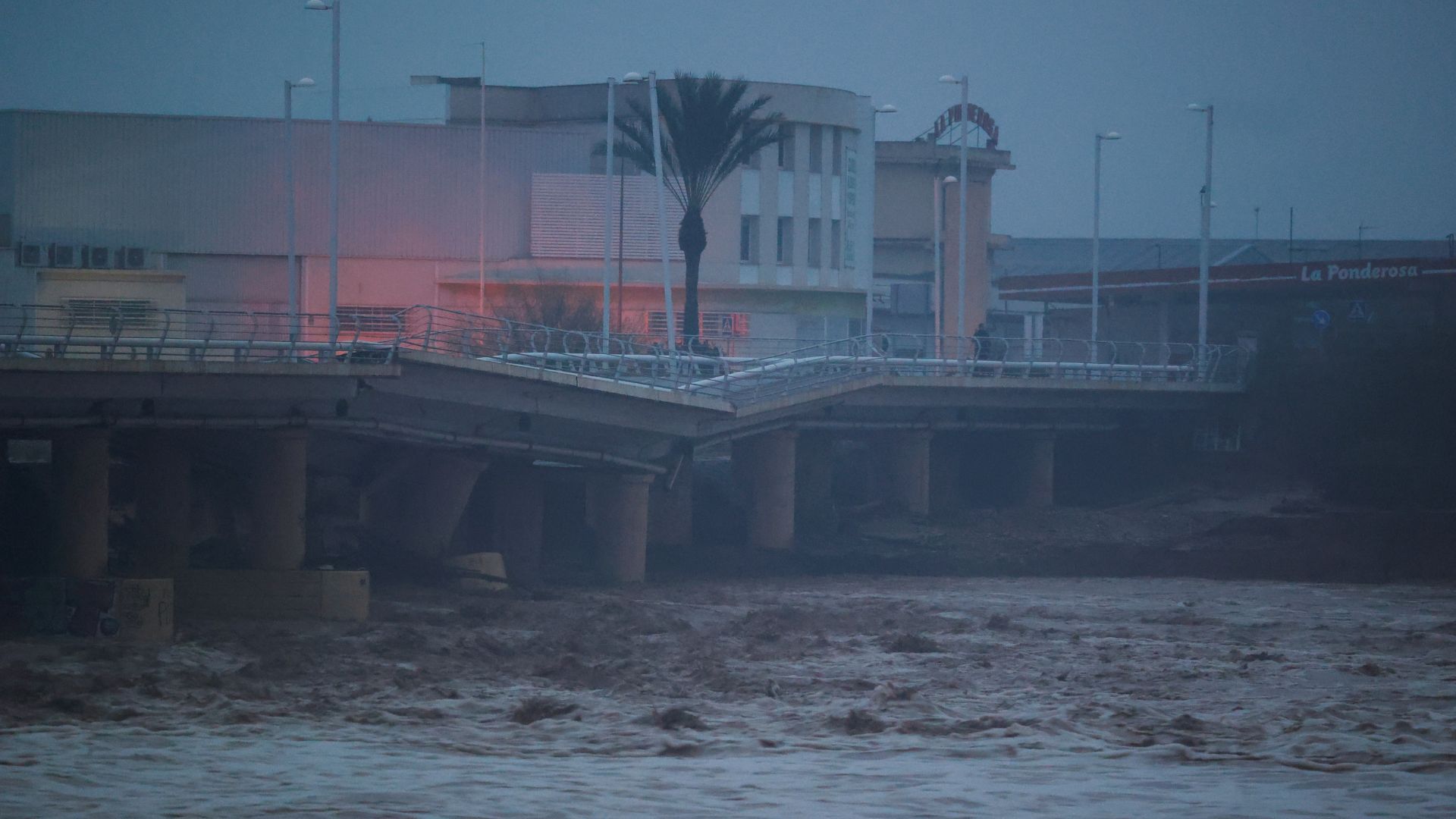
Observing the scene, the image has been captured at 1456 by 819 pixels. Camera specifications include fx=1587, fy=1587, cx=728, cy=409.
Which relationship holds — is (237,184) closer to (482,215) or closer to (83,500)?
(482,215)

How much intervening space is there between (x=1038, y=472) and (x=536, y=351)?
1567 cm

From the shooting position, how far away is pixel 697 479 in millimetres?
40031

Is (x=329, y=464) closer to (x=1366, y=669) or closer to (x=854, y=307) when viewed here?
(x=1366, y=669)

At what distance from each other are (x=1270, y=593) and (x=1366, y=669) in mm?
10112

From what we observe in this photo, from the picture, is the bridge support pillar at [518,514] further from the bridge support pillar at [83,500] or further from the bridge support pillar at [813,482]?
the bridge support pillar at [83,500]

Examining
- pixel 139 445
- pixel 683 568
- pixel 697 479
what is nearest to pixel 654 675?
pixel 139 445

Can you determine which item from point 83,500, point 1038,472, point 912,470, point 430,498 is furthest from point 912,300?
point 83,500

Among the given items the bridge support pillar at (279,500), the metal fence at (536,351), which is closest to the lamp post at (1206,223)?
the metal fence at (536,351)

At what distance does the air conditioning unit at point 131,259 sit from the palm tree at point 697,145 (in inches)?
551

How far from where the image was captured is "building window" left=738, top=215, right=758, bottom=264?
2055 inches

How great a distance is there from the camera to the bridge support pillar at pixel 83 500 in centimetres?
2364

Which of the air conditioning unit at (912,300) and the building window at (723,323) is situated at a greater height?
the air conditioning unit at (912,300)

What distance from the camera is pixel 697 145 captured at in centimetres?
4297

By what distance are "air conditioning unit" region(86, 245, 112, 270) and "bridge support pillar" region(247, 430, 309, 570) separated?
894 inches
